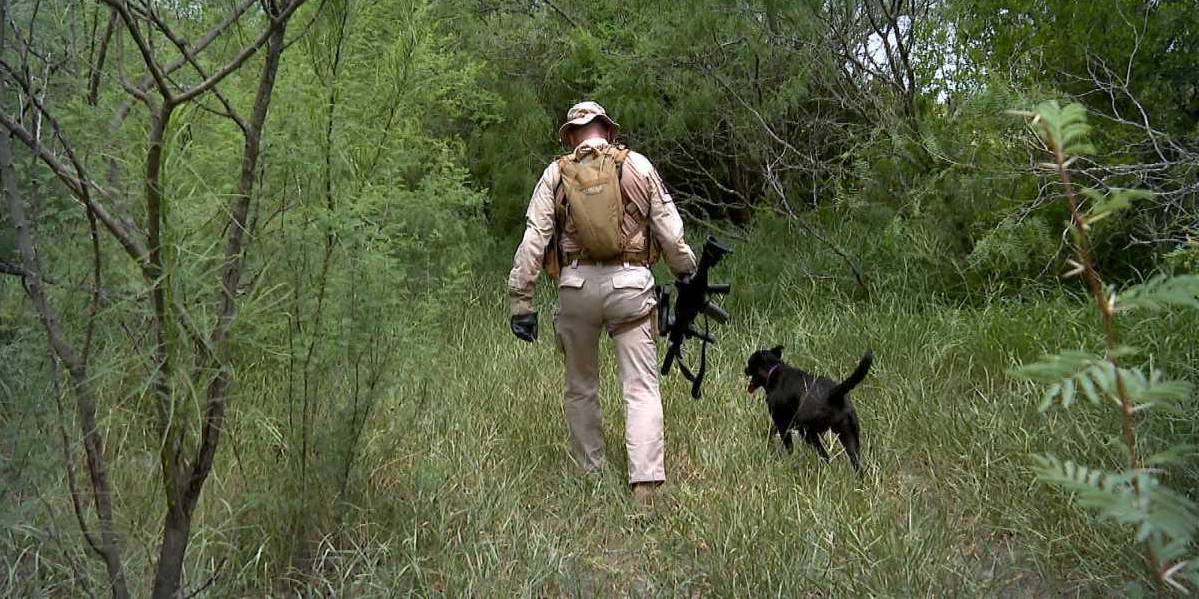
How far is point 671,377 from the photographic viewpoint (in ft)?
20.7

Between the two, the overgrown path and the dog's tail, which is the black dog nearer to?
the dog's tail

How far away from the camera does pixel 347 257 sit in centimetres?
336

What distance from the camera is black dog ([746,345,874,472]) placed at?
15.4ft

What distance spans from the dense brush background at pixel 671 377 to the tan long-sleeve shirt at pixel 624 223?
1.80 feet

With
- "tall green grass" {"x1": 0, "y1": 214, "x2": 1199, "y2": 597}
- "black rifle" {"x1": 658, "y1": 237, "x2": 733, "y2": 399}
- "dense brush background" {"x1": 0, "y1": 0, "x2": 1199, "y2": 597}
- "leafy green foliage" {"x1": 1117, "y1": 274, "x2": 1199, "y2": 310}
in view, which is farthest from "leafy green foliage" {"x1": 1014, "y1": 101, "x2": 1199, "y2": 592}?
"black rifle" {"x1": 658, "y1": 237, "x2": 733, "y2": 399}

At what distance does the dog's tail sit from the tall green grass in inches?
14.3

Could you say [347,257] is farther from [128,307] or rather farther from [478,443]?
[478,443]

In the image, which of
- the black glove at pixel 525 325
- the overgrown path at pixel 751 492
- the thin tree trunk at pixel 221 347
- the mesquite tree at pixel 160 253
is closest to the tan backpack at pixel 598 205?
the black glove at pixel 525 325

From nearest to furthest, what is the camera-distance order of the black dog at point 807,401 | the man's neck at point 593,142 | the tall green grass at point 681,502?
the tall green grass at point 681,502
the black dog at point 807,401
the man's neck at point 593,142

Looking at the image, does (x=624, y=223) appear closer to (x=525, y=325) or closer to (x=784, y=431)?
(x=525, y=325)

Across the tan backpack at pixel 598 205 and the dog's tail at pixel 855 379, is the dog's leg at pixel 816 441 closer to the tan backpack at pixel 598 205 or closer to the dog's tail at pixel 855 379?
the dog's tail at pixel 855 379

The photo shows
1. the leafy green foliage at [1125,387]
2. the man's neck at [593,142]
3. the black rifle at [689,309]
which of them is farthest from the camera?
the black rifle at [689,309]

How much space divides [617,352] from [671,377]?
1.37m

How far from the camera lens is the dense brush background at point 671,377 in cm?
318
